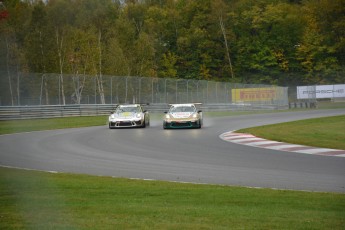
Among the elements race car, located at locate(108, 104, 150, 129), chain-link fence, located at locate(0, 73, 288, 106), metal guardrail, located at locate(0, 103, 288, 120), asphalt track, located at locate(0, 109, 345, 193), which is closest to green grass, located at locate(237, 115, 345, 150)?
asphalt track, located at locate(0, 109, 345, 193)

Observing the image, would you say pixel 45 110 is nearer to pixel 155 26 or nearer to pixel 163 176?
Answer: pixel 163 176

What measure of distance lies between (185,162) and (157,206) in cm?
650

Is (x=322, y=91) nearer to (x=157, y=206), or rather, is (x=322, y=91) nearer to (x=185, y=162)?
(x=185, y=162)

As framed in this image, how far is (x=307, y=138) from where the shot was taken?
22.3 m

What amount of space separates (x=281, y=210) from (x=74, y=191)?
3638 mm

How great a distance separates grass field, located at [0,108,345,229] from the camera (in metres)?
7.62

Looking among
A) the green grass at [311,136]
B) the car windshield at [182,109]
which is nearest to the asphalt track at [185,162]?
the green grass at [311,136]

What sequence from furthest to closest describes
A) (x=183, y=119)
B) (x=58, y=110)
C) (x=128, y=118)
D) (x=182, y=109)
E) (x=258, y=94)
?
(x=258, y=94) → (x=58, y=110) → (x=128, y=118) → (x=182, y=109) → (x=183, y=119)

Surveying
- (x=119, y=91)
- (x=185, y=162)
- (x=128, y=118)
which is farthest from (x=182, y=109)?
(x=119, y=91)

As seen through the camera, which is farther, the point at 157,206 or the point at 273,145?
the point at 273,145

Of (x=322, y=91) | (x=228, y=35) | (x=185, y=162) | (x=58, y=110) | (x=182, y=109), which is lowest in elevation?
(x=185, y=162)

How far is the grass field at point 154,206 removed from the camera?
300 inches

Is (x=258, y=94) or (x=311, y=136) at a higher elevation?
(x=258, y=94)

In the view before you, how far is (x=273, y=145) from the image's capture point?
2009 centimetres
